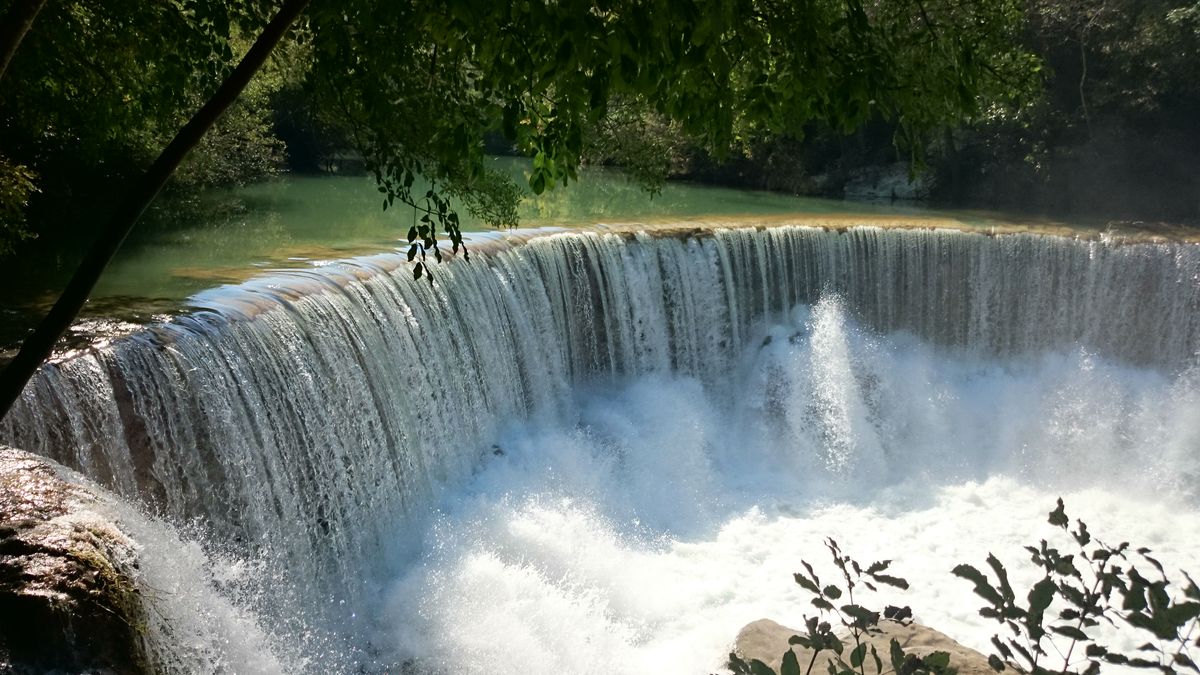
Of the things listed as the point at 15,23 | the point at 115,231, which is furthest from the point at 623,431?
the point at 15,23

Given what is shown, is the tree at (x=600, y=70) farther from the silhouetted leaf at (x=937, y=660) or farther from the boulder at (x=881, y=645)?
the boulder at (x=881, y=645)

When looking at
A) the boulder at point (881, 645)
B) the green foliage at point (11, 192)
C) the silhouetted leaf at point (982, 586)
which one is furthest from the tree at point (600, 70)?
the green foliage at point (11, 192)

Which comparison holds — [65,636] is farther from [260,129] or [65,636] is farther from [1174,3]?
[1174,3]

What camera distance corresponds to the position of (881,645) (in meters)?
5.17

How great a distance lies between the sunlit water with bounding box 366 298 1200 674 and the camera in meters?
7.01

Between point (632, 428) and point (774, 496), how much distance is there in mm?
1486

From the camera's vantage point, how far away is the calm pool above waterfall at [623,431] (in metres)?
5.91

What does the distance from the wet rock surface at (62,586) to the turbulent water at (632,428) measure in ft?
4.12

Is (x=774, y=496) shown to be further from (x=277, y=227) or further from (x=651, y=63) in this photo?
(x=651, y=63)

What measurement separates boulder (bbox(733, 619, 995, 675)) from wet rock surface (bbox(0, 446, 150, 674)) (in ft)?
8.87

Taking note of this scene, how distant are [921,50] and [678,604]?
5265 millimetres

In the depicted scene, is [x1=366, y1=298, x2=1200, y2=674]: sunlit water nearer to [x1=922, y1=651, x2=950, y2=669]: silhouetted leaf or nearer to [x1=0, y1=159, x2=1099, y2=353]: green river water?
[x1=0, y1=159, x2=1099, y2=353]: green river water

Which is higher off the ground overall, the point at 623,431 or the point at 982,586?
the point at 982,586

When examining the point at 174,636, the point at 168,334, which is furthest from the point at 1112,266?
the point at 174,636
